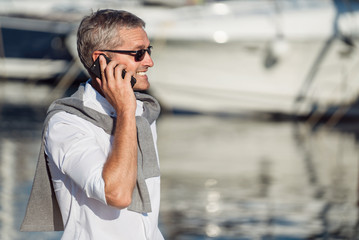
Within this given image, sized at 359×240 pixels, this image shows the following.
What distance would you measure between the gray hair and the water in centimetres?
444

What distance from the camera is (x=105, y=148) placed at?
250 centimetres

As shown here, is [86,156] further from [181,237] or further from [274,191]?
[274,191]

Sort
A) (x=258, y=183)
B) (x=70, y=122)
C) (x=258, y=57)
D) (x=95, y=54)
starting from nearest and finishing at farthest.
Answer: (x=70, y=122), (x=95, y=54), (x=258, y=183), (x=258, y=57)

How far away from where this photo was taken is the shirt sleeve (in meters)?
2.33

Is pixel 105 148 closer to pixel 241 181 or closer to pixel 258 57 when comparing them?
pixel 241 181

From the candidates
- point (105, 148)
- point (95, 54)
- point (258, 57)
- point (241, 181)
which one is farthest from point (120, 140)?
point (258, 57)

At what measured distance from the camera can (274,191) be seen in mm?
9281

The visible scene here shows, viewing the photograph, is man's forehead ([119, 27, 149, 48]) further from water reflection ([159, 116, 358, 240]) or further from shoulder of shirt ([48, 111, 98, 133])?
water reflection ([159, 116, 358, 240])

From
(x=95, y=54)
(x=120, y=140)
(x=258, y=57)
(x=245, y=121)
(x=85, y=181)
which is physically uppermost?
(x=258, y=57)

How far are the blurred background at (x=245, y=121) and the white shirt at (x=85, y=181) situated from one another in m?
4.36

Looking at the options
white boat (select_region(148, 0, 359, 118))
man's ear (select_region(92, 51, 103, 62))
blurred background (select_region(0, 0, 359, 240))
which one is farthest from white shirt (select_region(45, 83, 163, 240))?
white boat (select_region(148, 0, 359, 118))

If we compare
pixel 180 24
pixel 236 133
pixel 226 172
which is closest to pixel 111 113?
pixel 226 172

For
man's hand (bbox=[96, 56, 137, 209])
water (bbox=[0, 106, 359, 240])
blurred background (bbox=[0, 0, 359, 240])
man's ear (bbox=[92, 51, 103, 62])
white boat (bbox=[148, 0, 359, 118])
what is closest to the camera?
man's hand (bbox=[96, 56, 137, 209])

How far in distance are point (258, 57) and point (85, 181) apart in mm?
15570
